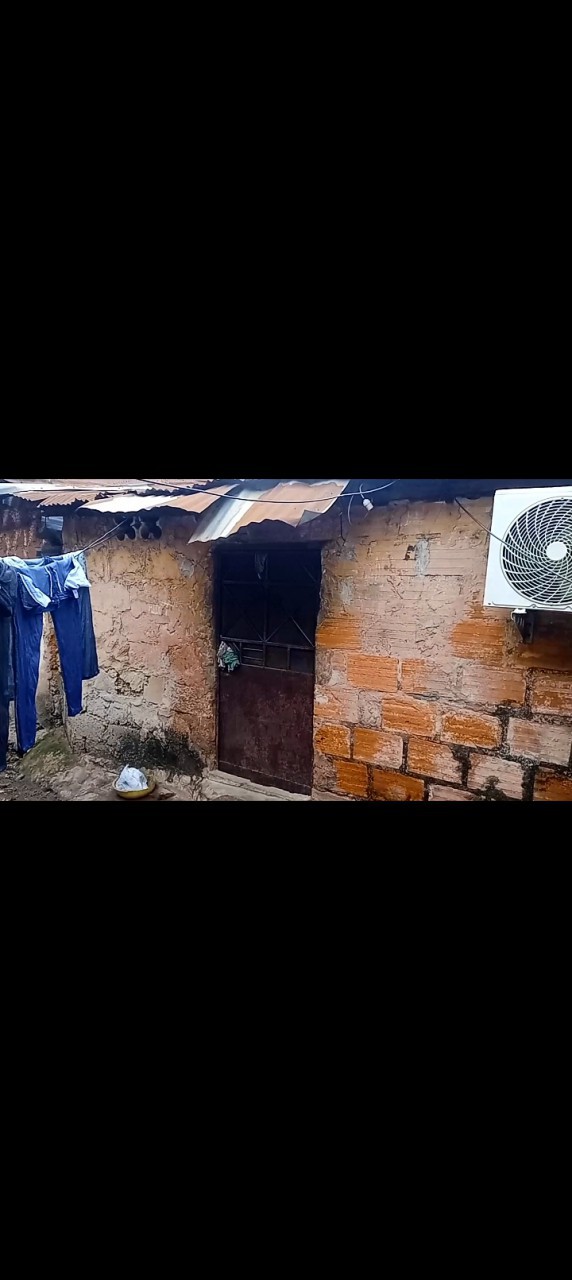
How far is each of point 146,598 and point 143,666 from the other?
40 cm

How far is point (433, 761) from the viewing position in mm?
2943

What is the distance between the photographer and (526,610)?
2568 millimetres

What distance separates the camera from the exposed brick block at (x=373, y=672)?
2.99m

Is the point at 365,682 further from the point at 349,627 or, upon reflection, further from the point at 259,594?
the point at 259,594

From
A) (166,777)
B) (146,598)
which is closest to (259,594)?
(146,598)

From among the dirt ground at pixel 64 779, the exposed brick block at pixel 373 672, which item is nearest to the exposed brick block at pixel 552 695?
the exposed brick block at pixel 373 672

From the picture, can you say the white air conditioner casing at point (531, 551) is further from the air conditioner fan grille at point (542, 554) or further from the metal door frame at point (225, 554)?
the metal door frame at point (225, 554)

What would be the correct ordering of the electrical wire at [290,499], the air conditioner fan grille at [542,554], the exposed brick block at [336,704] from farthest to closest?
the exposed brick block at [336,704]
the electrical wire at [290,499]
the air conditioner fan grille at [542,554]

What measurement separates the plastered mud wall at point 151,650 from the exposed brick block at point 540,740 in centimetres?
166

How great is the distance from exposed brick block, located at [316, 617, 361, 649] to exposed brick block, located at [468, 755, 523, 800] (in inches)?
32.5

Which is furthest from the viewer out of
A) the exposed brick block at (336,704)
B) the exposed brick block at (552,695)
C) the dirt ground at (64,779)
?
the dirt ground at (64,779)

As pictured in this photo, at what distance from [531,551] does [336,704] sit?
1.25 metres

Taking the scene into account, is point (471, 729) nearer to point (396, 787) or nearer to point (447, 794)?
point (447, 794)

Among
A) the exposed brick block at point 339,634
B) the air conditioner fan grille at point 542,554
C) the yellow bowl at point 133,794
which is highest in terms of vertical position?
the air conditioner fan grille at point 542,554
